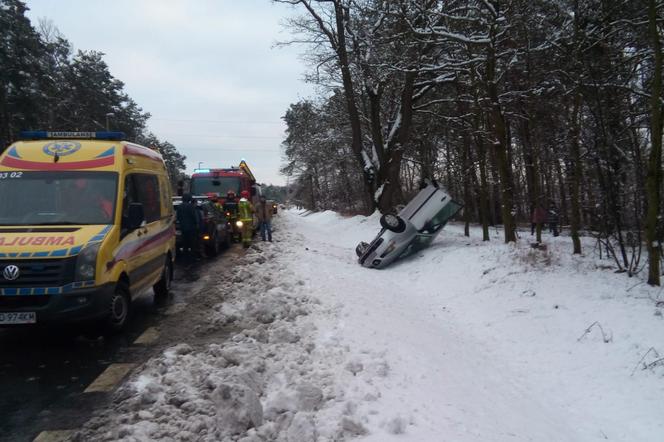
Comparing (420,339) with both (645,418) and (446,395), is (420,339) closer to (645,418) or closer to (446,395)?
(446,395)

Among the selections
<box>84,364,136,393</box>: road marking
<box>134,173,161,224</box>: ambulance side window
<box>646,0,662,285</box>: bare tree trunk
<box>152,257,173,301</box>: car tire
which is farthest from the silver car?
<box>84,364,136,393</box>: road marking

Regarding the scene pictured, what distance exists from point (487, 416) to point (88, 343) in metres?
4.82

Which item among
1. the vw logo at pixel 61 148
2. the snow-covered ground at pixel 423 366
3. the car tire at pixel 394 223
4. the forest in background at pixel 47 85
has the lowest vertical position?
the snow-covered ground at pixel 423 366

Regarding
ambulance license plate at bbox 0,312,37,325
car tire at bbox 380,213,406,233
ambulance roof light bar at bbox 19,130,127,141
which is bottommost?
ambulance license plate at bbox 0,312,37,325

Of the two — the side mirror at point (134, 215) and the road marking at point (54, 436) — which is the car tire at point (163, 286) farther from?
the road marking at point (54, 436)

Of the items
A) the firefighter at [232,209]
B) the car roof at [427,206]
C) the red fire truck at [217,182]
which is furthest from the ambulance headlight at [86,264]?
the red fire truck at [217,182]

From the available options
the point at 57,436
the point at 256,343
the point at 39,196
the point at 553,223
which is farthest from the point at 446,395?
the point at 553,223

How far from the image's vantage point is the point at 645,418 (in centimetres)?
440

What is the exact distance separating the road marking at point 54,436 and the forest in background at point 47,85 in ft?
58.1

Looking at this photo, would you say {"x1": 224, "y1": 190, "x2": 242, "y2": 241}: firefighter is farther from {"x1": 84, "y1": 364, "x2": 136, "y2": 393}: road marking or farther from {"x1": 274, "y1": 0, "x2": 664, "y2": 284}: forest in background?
{"x1": 84, "y1": 364, "x2": 136, "y2": 393}: road marking

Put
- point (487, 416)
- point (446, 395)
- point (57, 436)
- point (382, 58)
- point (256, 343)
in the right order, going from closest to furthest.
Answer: point (57, 436)
point (487, 416)
point (446, 395)
point (256, 343)
point (382, 58)

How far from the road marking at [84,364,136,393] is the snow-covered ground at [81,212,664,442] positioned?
11.3 inches

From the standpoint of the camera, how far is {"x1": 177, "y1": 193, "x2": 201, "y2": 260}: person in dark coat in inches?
510

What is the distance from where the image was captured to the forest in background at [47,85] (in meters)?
29.5
